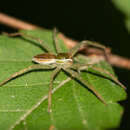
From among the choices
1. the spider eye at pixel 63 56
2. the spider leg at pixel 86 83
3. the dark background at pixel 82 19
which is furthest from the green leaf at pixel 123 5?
the spider eye at pixel 63 56

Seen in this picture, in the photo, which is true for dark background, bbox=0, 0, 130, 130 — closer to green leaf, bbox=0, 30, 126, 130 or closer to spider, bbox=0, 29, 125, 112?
spider, bbox=0, 29, 125, 112

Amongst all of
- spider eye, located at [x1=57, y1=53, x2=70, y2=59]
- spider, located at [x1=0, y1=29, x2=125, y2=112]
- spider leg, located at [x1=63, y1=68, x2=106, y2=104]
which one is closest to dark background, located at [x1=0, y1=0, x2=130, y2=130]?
spider, located at [x1=0, y1=29, x2=125, y2=112]

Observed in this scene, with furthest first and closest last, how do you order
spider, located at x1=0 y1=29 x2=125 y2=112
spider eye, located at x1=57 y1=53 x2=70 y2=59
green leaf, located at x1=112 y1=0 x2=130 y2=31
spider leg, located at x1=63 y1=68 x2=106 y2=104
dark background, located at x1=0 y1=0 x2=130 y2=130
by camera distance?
spider eye, located at x1=57 y1=53 x2=70 y2=59
dark background, located at x1=0 y1=0 x2=130 y2=130
spider, located at x1=0 y1=29 x2=125 y2=112
spider leg, located at x1=63 y1=68 x2=106 y2=104
green leaf, located at x1=112 y1=0 x2=130 y2=31

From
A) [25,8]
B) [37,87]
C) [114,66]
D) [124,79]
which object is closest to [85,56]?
[114,66]

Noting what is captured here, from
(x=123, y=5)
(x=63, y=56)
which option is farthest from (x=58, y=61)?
(x=123, y=5)

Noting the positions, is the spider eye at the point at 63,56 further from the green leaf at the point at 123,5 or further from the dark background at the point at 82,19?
the green leaf at the point at 123,5
